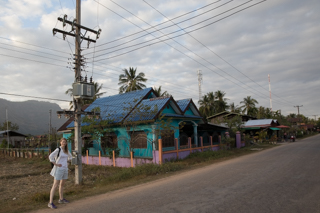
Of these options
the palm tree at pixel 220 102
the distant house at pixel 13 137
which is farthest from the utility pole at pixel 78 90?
the palm tree at pixel 220 102

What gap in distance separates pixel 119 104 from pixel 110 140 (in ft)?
10.2

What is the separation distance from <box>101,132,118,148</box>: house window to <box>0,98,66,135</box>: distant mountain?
3631 inches

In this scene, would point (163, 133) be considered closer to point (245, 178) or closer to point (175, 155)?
point (175, 155)

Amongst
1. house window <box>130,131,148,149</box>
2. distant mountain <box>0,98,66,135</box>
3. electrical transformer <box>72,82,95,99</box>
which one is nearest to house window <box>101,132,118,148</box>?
house window <box>130,131,148,149</box>

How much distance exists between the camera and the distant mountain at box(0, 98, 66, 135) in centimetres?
10376

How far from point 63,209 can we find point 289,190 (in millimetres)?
6143

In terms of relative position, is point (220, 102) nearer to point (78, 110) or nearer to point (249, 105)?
point (249, 105)

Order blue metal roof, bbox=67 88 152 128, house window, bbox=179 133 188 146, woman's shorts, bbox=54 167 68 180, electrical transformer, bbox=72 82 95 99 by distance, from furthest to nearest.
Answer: house window, bbox=179 133 188 146
blue metal roof, bbox=67 88 152 128
electrical transformer, bbox=72 82 95 99
woman's shorts, bbox=54 167 68 180

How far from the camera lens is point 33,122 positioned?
116438mm

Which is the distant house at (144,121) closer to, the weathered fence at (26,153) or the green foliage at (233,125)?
the weathered fence at (26,153)

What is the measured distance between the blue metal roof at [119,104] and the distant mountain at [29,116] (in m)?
90.1

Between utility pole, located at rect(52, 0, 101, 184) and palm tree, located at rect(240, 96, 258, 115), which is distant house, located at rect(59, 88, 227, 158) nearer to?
utility pole, located at rect(52, 0, 101, 184)

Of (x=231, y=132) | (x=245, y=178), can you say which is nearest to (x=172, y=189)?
(x=245, y=178)

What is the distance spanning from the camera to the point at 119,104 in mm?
19422
